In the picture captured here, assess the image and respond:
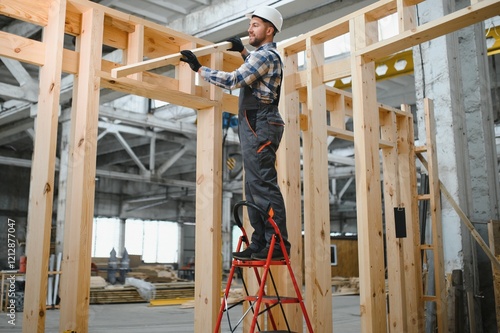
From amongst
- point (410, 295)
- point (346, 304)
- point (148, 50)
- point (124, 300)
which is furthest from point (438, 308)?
point (124, 300)

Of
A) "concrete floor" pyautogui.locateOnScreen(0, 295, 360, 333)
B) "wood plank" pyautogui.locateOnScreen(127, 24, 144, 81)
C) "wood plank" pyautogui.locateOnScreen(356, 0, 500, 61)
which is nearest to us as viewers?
"wood plank" pyautogui.locateOnScreen(356, 0, 500, 61)

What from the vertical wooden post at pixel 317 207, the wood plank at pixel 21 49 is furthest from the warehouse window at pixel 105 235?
the wood plank at pixel 21 49

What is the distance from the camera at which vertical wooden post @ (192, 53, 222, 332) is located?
489 centimetres

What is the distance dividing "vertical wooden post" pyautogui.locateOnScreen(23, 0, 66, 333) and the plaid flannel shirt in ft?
4.15

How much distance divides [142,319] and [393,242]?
A: 520cm

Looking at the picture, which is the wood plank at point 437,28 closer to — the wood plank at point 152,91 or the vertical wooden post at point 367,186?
the vertical wooden post at point 367,186

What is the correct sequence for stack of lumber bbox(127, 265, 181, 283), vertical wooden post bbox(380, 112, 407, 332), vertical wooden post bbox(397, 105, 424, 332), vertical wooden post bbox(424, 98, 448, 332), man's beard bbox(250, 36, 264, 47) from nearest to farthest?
man's beard bbox(250, 36, 264, 47), vertical wooden post bbox(424, 98, 448, 332), vertical wooden post bbox(380, 112, 407, 332), vertical wooden post bbox(397, 105, 424, 332), stack of lumber bbox(127, 265, 181, 283)

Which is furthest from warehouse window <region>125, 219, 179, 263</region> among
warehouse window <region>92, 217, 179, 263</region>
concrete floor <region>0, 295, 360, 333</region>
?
concrete floor <region>0, 295, 360, 333</region>

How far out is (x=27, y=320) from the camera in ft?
13.1

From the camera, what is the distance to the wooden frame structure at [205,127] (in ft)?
13.6

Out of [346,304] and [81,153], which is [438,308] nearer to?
[81,153]

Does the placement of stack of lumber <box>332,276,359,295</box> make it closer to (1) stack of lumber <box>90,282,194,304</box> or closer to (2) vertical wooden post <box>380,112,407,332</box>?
(1) stack of lumber <box>90,282,194,304</box>

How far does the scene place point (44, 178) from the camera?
4.09 m

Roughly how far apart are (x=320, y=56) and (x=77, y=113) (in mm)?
2513
